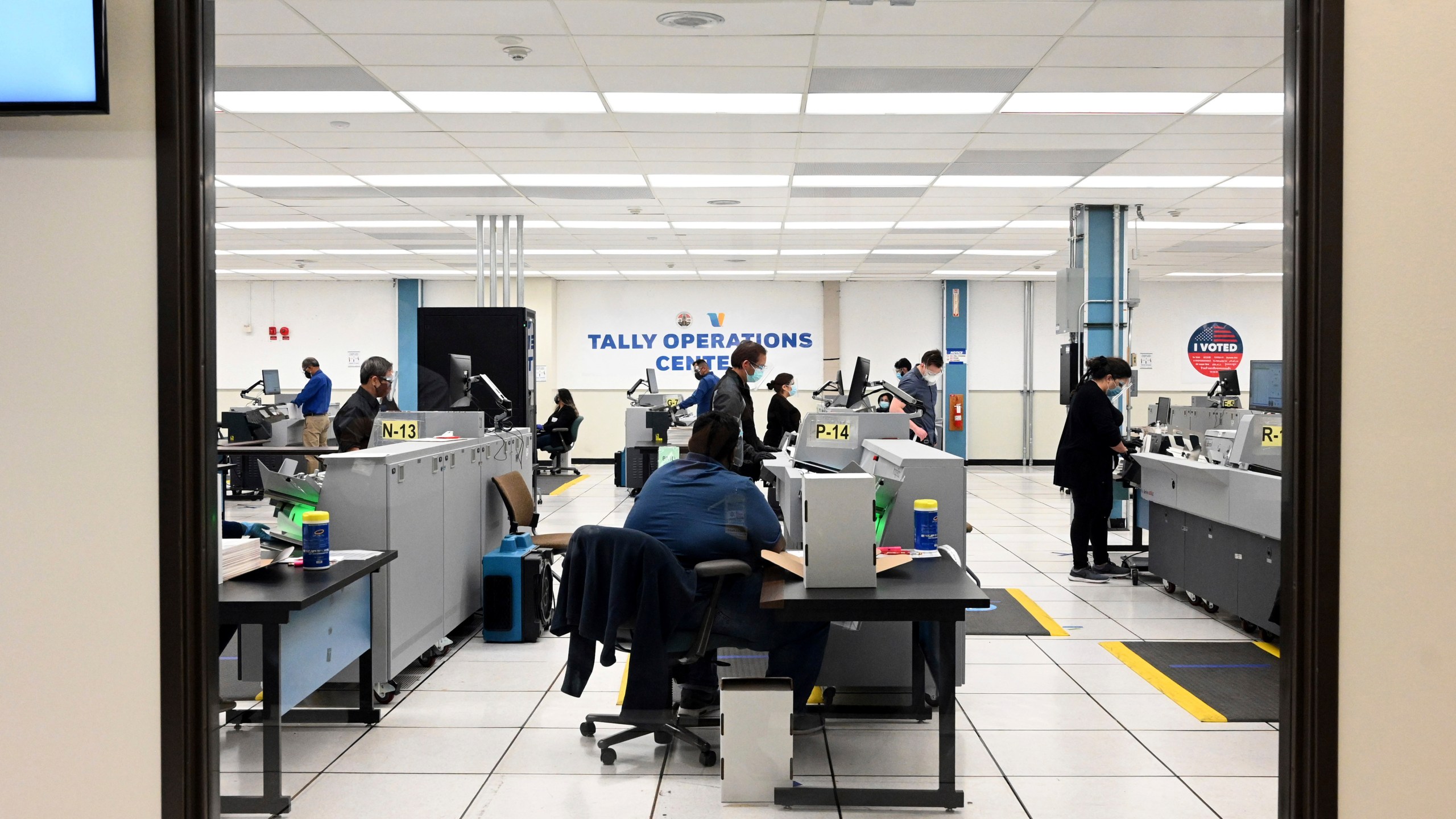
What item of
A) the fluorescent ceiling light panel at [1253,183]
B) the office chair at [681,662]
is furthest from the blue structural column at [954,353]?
the office chair at [681,662]

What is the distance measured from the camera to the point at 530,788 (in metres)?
3.01

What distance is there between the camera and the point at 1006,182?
7.16 meters

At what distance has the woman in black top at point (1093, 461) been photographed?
20.2 feet

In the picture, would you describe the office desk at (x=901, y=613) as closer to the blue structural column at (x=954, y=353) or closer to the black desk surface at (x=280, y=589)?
the black desk surface at (x=280, y=589)

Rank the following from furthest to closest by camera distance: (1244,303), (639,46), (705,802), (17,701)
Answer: (1244,303)
(639,46)
(705,802)
(17,701)

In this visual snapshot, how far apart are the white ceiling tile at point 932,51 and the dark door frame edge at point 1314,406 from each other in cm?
275

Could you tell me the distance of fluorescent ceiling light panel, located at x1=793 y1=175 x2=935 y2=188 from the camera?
23.1 ft

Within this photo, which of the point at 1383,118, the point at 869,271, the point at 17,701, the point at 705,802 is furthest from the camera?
the point at 869,271

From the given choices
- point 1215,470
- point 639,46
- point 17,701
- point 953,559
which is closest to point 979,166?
point 1215,470

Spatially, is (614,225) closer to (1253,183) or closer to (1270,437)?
(1253,183)

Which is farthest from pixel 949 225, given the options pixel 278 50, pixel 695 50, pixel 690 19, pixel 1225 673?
pixel 278 50

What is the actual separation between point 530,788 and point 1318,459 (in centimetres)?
238

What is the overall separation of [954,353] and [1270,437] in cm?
975

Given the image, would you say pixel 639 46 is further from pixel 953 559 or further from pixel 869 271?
pixel 869 271
